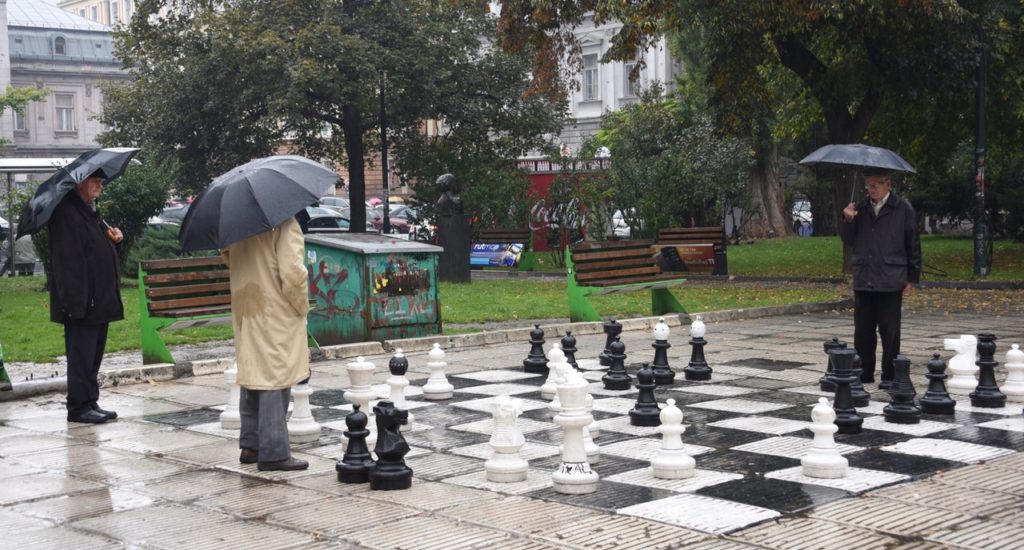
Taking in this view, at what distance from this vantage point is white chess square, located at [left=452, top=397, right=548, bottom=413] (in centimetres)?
887

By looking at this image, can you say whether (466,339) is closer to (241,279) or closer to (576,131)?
(241,279)

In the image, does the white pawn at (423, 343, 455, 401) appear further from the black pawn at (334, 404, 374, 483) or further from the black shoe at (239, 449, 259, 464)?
the black pawn at (334, 404, 374, 483)

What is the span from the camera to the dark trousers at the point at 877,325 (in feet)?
31.9

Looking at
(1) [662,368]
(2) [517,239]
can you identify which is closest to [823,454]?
(1) [662,368]

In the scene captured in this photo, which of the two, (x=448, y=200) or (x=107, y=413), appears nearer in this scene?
(x=107, y=413)

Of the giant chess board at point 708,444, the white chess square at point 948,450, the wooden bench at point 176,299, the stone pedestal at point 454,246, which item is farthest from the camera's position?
the stone pedestal at point 454,246

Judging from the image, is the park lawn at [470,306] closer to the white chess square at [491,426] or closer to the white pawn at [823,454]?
the white chess square at [491,426]

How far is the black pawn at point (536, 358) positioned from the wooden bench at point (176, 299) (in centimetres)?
269

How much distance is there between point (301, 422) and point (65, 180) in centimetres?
270

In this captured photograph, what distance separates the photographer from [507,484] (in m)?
6.46

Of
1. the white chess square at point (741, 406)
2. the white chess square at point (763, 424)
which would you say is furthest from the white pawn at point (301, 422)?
the white chess square at point (741, 406)

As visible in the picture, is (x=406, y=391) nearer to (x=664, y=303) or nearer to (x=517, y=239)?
(x=664, y=303)

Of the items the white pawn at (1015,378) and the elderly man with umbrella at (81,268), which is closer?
the white pawn at (1015,378)

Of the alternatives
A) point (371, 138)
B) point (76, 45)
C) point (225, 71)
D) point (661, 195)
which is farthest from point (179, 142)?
point (76, 45)
